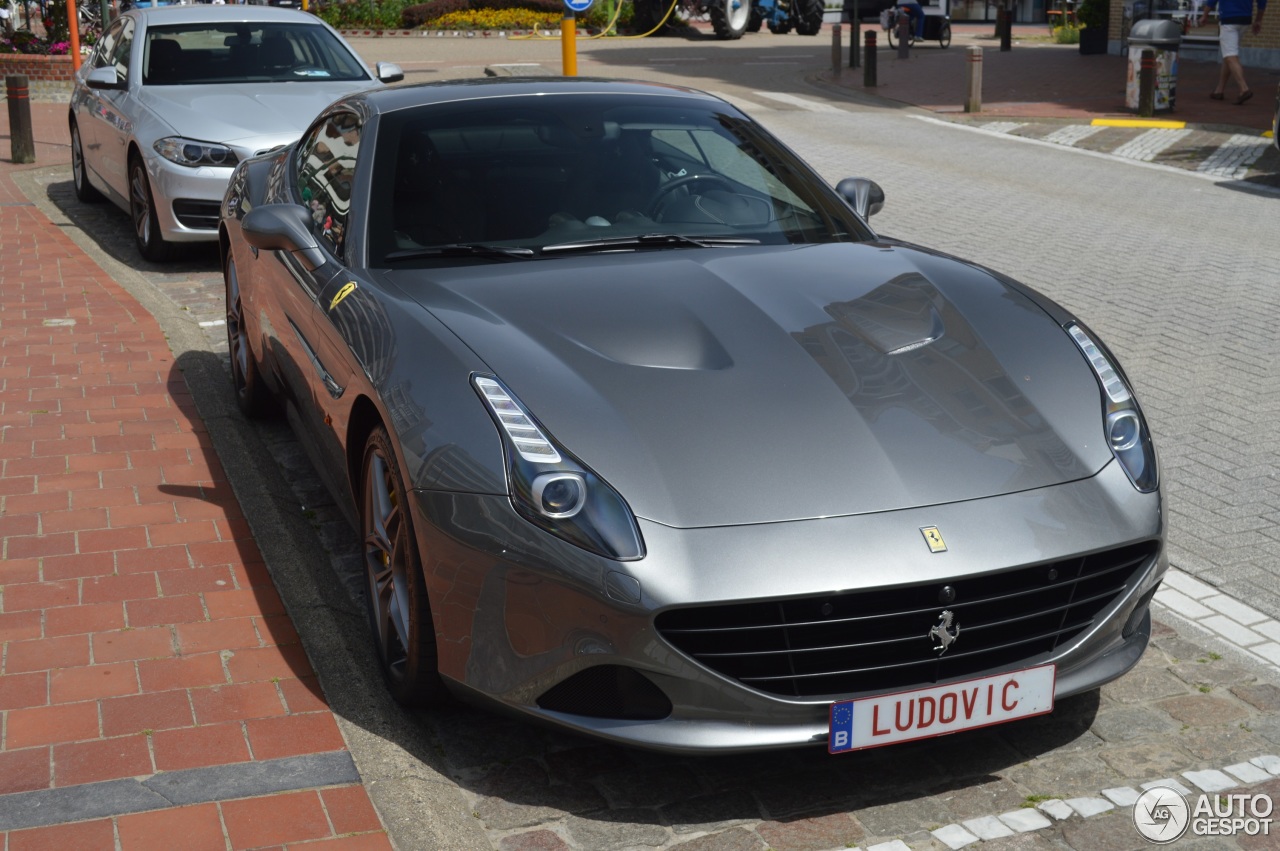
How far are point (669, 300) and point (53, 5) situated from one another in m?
Answer: 22.4

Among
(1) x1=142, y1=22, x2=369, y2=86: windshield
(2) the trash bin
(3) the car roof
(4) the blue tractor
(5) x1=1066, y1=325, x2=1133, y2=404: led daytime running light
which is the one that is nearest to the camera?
(5) x1=1066, y1=325, x2=1133, y2=404: led daytime running light

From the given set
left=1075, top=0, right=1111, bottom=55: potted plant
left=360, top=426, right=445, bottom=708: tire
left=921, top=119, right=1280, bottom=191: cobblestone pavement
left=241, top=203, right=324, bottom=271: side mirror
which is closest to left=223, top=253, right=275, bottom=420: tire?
left=241, top=203, right=324, bottom=271: side mirror

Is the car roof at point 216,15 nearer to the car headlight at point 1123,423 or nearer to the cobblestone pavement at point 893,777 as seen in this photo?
the cobblestone pavement at point 893,777

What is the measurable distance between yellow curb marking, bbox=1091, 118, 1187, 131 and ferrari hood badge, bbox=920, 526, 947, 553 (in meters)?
16.4

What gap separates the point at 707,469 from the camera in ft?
10.7

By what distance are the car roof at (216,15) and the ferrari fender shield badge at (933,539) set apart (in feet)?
29.8

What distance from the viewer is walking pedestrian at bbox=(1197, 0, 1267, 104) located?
61.7 ft

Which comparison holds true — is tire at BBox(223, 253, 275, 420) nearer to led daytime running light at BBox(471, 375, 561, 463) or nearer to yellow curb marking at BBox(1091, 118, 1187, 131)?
led daytime running light at BBox(471, 375, 561, 463)

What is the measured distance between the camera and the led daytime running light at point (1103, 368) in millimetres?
3771

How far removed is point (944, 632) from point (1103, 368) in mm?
1094

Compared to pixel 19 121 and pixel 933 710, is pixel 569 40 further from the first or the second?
pixel 933 710

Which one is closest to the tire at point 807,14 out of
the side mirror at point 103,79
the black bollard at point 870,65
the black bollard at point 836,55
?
the black bollard at point 836,55

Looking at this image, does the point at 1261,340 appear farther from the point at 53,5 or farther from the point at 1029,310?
the point at 53,5

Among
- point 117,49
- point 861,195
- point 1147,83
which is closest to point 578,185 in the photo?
point 861,195
